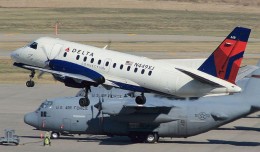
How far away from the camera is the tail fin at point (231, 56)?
57.8 metres

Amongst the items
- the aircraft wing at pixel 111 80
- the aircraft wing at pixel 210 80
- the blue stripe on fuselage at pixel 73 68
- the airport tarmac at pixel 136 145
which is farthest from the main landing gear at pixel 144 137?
the aircraft wing at pixel 210 80

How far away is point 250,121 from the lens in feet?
Answer: 245

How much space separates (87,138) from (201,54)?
1975 inches

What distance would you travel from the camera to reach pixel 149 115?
210 feet

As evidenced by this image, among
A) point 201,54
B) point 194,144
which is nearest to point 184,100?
point 194,144

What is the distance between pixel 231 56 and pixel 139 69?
20.3ft

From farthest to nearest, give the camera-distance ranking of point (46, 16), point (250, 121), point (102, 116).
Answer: point (46, 16), point (250, 121), point (102, 116)

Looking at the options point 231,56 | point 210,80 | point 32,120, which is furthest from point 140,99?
point 32,120

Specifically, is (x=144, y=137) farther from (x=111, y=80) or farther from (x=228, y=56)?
(x=228, y=56)

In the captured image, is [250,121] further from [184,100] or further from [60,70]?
[60,70]

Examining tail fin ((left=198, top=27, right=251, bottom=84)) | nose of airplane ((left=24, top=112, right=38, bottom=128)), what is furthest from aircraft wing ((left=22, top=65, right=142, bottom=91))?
nose of airplane ((left=24, top=112, right=38, bottom=128))

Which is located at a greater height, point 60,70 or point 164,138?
point 60,70

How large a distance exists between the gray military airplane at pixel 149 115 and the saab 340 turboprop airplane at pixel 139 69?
267 centimetres

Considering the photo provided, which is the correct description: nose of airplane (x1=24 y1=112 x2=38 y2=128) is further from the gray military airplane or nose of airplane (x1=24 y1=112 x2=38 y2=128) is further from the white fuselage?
the white fuselage
